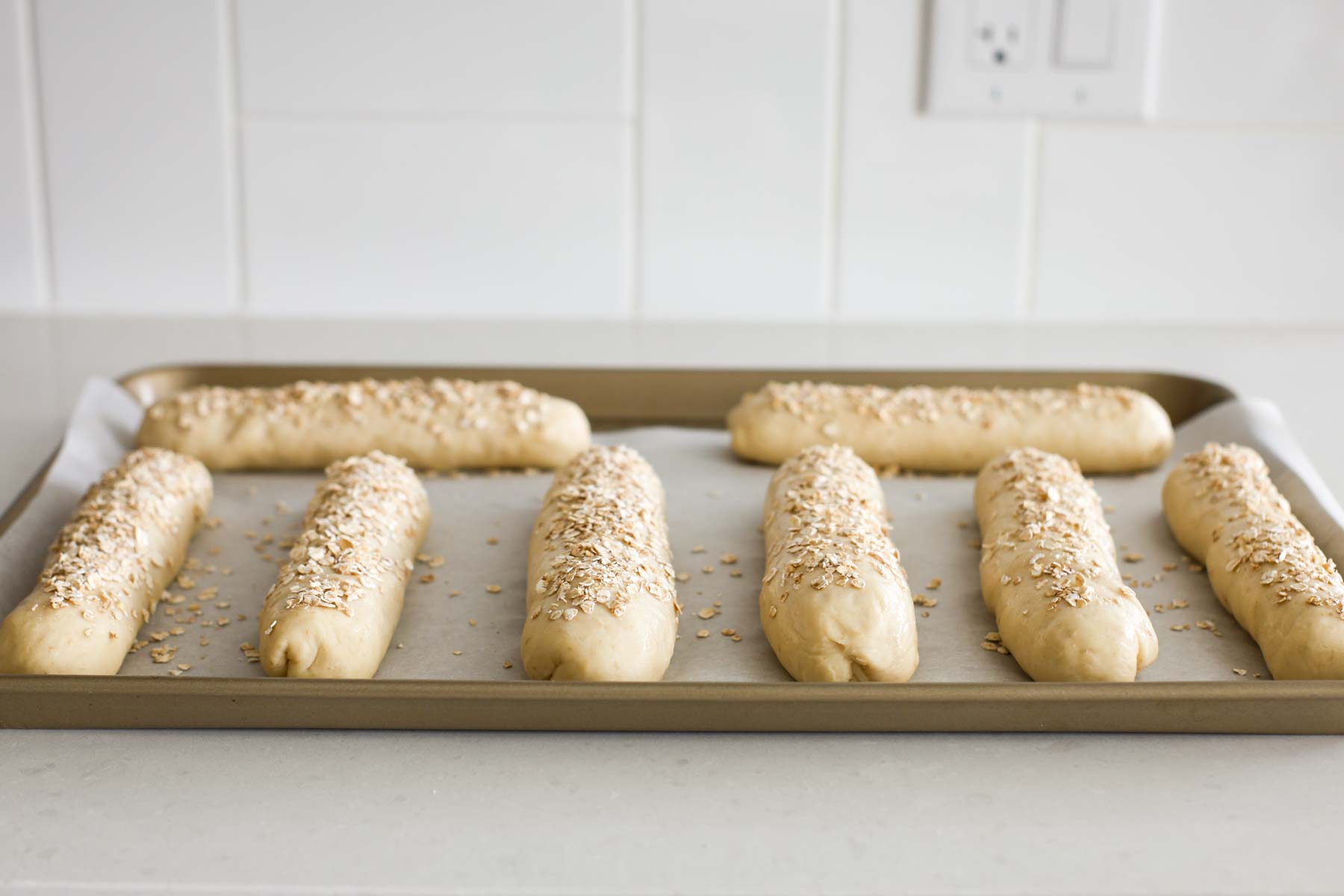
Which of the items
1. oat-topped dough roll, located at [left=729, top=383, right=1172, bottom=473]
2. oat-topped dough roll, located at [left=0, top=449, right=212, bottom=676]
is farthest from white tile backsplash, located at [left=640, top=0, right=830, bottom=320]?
oat-topped dough roll, located at [left=0, top=449, right=212, bottom=676]

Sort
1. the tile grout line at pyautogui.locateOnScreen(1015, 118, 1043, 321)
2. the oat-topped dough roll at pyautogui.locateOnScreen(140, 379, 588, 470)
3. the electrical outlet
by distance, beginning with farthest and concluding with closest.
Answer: the tile grout line at pyautogui.locateOnScreen(1015, 118, 1043, 321), the electrical outlet, the oat-topped dough roll at pyautogui.locateOnScreen(140, 379, 588, 470)

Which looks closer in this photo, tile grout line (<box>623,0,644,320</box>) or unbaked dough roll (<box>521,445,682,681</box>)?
unbaked dough roll (<box>521,445,682,681</box>)

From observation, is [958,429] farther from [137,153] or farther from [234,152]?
[137,153]

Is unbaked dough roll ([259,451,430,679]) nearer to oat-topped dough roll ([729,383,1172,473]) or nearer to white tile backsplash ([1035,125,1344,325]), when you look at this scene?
oat-topped dough roll ([729,383,1172,473])

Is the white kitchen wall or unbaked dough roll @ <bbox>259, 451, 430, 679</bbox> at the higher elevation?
the white kitchen wall

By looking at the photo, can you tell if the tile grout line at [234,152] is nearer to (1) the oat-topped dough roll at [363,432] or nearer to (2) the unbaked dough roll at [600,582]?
(1) the oat-topped dough roll at [363,432]

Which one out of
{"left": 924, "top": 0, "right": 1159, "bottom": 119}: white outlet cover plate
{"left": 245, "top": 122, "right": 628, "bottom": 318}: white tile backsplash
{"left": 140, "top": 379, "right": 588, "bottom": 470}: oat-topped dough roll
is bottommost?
{"left": 140, "top": 379, "right": 588, "bottom": 470}: oat-topped dough roll

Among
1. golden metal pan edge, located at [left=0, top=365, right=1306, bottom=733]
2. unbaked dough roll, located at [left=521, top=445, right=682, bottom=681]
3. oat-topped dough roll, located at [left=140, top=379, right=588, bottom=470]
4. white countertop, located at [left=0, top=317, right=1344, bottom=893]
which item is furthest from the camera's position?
oat-topped dough roll, located at [left=140, top=379, right=588, bottom=470]

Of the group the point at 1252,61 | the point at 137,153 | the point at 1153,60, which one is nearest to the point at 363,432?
the point at 137,153
